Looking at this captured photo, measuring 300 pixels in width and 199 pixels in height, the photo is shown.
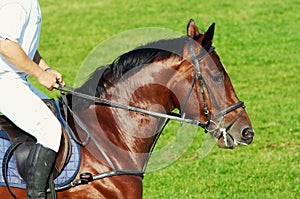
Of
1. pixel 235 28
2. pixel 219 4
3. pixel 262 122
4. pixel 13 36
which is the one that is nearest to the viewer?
pixel 13 36

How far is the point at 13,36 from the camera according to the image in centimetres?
579

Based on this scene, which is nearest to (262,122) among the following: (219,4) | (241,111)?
(241,111)

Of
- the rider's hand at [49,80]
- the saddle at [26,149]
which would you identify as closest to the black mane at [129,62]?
the rider's hand at [49,80]

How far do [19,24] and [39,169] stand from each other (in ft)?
3.83

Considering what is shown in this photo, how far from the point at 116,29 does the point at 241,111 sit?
49.3 feet

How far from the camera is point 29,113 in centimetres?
596

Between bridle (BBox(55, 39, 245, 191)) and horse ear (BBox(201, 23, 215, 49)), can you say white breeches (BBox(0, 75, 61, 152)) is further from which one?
horse ear (BBox(201, 23, 215, 49))

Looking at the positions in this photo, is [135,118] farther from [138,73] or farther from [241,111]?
[241,111]

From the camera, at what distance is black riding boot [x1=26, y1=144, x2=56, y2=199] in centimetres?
599

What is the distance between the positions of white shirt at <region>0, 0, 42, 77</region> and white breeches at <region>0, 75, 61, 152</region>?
164 millimetres

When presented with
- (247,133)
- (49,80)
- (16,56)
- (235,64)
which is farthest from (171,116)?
(235,64)

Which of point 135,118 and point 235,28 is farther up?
point 135,118

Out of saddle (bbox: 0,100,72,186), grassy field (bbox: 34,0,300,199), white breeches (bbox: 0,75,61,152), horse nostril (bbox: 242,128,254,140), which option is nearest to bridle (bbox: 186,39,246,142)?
horse nostril (bbox: 242,128,254,140)

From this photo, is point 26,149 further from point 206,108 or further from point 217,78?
point 217,78
